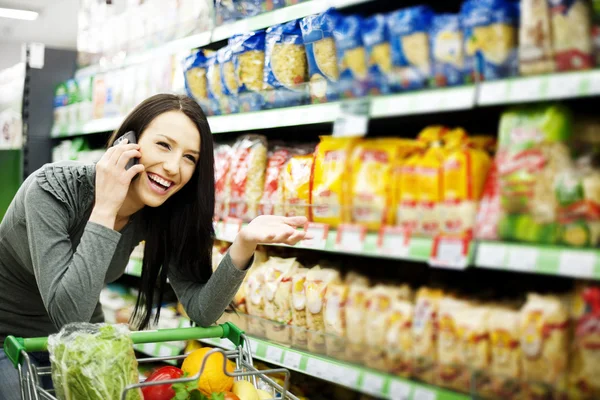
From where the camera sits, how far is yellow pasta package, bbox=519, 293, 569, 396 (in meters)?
1.18

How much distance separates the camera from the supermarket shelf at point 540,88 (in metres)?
1.10

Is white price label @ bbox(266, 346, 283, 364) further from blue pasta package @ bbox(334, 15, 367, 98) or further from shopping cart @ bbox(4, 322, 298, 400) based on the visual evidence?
blue pasta package @ bbox(334, 15, 367, 98)

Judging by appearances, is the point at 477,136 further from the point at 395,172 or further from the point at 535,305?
the point at 535,305

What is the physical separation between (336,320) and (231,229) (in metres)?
0.95

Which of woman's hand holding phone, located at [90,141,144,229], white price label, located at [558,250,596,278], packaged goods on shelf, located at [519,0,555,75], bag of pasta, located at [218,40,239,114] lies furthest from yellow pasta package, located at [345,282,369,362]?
bag of pasta, located at [218,40,239,114]

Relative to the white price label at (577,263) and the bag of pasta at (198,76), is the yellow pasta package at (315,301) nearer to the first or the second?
the white price label at (577,263)

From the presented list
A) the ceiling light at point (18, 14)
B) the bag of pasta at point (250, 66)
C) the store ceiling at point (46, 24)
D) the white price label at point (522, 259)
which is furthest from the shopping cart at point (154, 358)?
the ceiling light at point (18, 14)

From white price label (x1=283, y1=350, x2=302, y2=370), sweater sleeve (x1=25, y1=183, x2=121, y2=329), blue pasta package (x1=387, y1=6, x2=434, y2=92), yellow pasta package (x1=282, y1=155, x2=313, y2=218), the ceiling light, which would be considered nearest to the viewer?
blue pasta package (x1=387, y1=6, x2=434, y2=92)

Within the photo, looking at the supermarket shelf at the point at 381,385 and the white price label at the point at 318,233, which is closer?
the supermarket shelf at the point at 381,385

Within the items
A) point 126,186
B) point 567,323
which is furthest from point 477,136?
point 126,186

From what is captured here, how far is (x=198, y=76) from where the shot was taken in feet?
9.16

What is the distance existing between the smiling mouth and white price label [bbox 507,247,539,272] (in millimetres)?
998

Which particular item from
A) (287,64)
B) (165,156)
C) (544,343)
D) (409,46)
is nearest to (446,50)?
(409,46)

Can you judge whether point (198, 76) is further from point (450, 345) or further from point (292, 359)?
point (450, 345)
